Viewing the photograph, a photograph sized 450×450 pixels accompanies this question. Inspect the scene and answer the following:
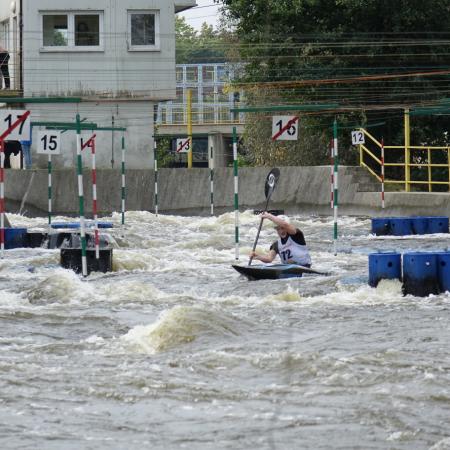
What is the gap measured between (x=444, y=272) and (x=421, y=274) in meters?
0.27

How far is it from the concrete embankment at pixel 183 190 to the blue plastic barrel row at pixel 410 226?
734 centimetres

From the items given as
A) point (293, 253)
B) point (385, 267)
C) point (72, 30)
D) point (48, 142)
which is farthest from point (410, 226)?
point (72, 30)

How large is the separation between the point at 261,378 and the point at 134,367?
3.74 ft

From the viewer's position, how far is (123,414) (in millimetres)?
9719

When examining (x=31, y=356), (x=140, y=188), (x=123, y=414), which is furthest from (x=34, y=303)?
(x=140, y=188)

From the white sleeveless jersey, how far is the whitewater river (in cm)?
80

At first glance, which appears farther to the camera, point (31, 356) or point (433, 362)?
point (31, 356)

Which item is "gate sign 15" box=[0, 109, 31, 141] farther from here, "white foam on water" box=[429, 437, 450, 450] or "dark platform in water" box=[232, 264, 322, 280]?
"white foam on water" box=[429, 437, 450, 450]

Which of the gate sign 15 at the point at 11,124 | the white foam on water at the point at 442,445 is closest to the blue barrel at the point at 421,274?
the gate sign 15 at the point at 11,124

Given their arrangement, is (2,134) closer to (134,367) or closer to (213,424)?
(134,367)

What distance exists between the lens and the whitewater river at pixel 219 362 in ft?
30.0

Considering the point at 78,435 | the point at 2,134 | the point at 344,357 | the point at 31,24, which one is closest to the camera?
the point at 78,435

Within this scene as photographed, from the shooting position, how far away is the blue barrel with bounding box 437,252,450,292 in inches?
626

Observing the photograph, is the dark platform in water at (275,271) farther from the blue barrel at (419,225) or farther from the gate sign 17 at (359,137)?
the gate sign 17 at (359,137)
